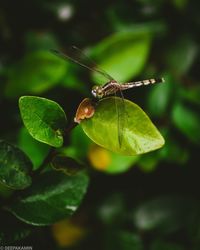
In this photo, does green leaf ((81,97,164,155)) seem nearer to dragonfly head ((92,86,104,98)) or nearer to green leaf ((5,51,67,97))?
dragonfly head ((92,86,104,98))

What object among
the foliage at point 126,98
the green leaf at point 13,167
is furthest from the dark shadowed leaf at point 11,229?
the green leaf at point 13,167

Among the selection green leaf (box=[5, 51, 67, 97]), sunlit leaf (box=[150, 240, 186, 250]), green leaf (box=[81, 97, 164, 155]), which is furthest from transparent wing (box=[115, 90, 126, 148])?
sunlit leaf (box=[150, 240, 186, 250])

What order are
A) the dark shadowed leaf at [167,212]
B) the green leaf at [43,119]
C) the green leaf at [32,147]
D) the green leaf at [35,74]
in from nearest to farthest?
the green leaf at [43,119], the green leaf at [32,147], the green leaf at [35,74], the dark shadowed leaf at [167,212]

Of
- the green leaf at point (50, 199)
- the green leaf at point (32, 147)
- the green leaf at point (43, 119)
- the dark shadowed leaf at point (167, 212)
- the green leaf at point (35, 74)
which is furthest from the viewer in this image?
the dark shadowed leaf at point (167, 212)

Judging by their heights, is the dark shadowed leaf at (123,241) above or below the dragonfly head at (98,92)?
below

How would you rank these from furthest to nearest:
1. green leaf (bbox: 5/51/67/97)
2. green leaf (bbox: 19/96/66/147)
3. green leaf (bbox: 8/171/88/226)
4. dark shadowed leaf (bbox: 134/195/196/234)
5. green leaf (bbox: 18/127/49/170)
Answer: dark shadowed leaf (bbox: 134/195/196/234), green leaf (bbox: 5/51/67/97), green leaf (bbox: 18/127/49/170), green leaf (bbox: 8/171/88/226), green leaf (bbox: 19/96/66/147)

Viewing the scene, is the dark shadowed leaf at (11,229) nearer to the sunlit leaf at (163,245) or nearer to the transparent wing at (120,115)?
the transparent wing at (120,115)

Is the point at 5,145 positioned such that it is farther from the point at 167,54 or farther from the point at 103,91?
the point at 167,54
